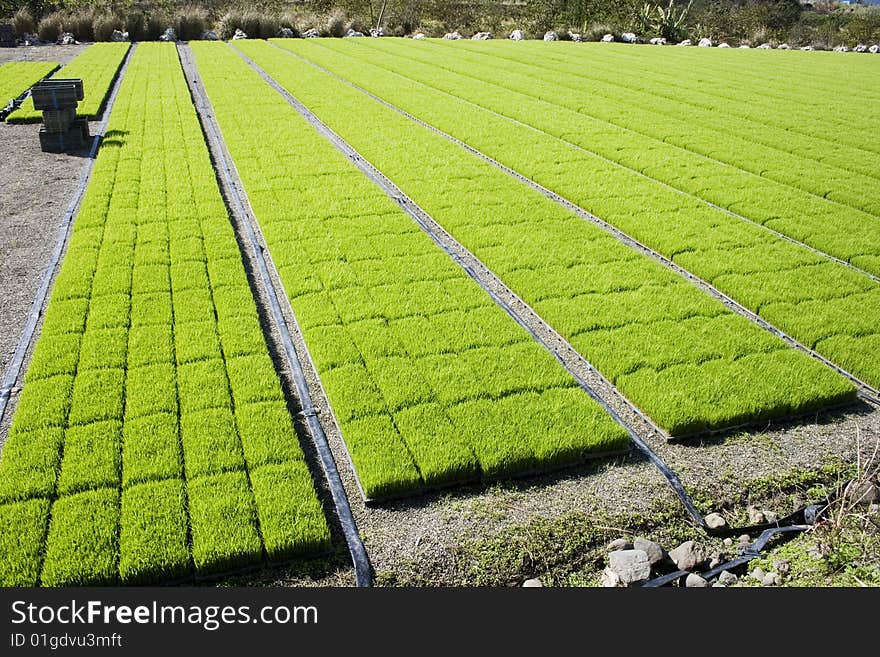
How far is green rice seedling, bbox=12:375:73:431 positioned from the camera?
5246 millimetres

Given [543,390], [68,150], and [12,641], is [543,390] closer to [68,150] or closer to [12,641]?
[12,641]

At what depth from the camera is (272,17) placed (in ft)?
113

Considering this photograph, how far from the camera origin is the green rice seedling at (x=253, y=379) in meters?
5.69

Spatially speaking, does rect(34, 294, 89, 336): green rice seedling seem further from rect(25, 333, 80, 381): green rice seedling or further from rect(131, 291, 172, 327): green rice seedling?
rect(131, 291, 172, 327): green rice seedling

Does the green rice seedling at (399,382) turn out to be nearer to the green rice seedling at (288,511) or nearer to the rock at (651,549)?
the green rice seedling at (288,511)

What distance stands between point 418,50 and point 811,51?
22.2 meters

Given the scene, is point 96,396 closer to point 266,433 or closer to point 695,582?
point 266,433

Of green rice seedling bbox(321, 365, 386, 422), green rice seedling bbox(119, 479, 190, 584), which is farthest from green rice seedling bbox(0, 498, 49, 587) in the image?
green rice seedling bbox(321, 365, 386, 422)

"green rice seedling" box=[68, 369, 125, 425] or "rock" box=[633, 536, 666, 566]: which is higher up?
"green rice seedling" box=[68, 369, 125, 425]

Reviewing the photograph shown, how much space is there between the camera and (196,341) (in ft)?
21.2

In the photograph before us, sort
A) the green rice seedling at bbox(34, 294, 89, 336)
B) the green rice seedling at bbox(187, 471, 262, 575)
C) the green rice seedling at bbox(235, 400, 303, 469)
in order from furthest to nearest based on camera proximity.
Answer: the green rice seedling at bbox(34, 294, 89, 336) < the green rice seedling at bbox(235, 400, 303, 469) < the green rice seedling at bbox(187, 471, 262, 575)

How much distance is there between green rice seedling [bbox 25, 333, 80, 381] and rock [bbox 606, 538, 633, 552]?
478 centimetres

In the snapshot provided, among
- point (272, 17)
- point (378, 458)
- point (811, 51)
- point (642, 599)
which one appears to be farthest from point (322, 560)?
point (811, 51)

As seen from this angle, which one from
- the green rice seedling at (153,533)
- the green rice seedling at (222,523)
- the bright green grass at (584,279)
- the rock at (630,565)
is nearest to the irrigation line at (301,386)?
the green rice seedling at (222,523)
